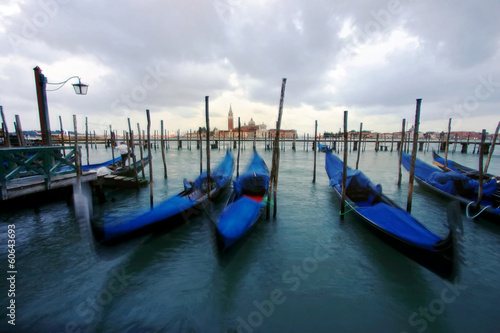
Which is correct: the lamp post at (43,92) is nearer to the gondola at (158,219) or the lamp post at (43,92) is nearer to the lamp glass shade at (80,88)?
the lamp glass shade at (80,88)

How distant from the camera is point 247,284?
3225 mm

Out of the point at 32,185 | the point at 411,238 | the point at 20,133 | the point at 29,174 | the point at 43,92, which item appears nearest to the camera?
the point at 411,238

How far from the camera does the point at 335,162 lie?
8836 millimetres

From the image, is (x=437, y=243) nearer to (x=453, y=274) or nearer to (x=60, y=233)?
(x=453, y=274)

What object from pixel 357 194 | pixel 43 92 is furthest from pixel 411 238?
pixel 43 92

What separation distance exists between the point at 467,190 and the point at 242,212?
628 centimetres

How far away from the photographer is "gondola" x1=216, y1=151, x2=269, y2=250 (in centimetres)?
330

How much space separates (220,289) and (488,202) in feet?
21.9

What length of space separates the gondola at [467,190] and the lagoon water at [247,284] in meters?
0.32

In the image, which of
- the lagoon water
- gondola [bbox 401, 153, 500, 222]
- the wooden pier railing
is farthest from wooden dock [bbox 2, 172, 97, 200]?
gondola [bbox 401, 153, 500, 222]

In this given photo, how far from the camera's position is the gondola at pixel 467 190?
4.99 metres

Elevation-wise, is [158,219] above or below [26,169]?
below

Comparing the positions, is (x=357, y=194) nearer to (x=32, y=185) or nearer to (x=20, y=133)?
(x=32, y=185)

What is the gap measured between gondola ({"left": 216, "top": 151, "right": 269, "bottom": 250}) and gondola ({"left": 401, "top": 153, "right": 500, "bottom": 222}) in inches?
197
